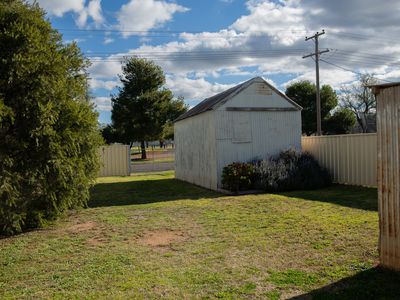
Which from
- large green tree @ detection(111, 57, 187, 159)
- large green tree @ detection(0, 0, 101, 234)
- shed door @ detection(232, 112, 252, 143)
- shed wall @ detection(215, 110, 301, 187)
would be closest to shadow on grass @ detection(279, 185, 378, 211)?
shed wall @ detection(215, 110, 301, 187)

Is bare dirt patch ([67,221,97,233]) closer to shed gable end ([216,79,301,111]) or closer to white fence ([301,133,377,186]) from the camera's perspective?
shed gable end ([216,79,301,111])

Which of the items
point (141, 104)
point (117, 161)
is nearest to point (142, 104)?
point (141, 104)

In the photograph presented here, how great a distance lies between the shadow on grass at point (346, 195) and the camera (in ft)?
30.8

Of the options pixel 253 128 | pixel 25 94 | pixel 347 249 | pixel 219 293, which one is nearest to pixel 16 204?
pixel 25 94

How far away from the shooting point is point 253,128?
1403 cm

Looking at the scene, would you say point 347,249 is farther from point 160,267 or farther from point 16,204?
point 16,204

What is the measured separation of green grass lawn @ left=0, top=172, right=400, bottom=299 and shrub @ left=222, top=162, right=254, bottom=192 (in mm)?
2808

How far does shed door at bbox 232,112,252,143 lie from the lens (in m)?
13.8

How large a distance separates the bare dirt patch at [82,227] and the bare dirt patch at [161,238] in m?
1.42

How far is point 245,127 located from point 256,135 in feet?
1.73

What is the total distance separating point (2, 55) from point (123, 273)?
16.4ft

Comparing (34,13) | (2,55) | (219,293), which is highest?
(34,13)

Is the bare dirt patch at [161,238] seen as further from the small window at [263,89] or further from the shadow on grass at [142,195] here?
the small window at [263,89]

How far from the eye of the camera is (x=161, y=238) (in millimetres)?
6883
